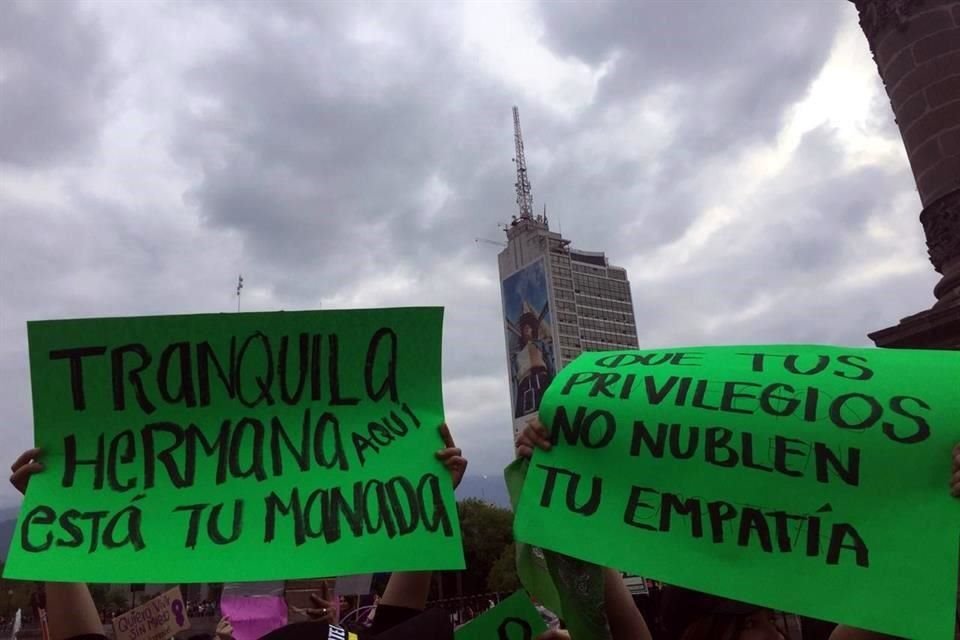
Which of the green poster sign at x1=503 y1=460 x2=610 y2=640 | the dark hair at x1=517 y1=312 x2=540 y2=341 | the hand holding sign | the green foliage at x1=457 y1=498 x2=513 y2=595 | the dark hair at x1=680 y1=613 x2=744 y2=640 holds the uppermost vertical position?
the dark hair at x1=517 y1=312 x2=540 y2=341

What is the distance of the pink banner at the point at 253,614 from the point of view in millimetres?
8578

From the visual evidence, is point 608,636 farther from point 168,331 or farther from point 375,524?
point 168,331

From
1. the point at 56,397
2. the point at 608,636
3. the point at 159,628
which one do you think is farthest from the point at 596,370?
the point at 159,628

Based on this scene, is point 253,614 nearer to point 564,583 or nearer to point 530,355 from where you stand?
point 564,583

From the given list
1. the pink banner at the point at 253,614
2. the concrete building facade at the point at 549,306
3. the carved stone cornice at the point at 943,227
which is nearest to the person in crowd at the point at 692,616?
the pink banner at the point at 253,614

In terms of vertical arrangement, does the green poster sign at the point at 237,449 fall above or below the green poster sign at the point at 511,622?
above

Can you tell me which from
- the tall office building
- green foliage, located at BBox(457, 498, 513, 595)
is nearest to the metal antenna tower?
the tall office building

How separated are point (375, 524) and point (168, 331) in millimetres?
1015

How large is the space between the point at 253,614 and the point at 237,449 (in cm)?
687

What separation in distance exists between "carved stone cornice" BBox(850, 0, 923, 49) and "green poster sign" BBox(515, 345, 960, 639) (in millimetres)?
9024

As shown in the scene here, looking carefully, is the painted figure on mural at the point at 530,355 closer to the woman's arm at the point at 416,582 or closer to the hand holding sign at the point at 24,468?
the woman's arm at the point at 416,582

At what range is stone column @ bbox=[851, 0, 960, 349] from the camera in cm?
902

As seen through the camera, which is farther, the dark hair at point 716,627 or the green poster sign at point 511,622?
the green poster sign at point 511,622

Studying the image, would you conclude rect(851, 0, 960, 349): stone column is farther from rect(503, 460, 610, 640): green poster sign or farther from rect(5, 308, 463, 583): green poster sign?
rect(5, 308, 463, 583): green poster sign
